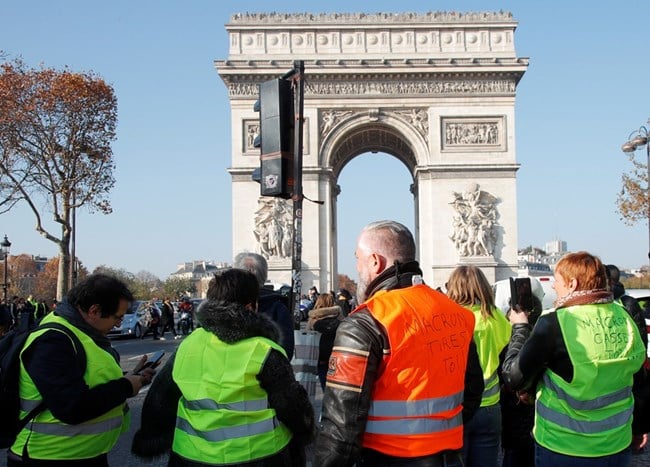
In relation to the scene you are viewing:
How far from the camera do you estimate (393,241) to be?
2.52 m

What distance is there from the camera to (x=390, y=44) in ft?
84.7

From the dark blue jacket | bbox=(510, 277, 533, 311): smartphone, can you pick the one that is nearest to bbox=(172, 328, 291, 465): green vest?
the dark blue jacket

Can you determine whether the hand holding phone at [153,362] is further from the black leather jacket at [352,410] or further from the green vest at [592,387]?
the green vest at [592,387]

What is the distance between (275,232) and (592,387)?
21888 millimetres

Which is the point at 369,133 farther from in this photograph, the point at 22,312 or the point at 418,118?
the point at 22,312

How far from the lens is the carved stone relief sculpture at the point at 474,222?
24578 millimetres

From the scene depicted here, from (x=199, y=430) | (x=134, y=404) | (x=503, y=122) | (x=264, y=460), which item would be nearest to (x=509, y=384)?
(x=264, y=460)

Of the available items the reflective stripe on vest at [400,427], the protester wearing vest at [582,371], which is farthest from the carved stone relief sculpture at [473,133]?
the reflective stripe on vest at [400,427]

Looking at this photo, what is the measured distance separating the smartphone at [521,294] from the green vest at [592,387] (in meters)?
0.52

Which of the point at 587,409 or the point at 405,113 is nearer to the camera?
the point at 587,409

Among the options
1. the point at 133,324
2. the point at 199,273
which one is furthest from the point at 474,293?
the point at 199,273

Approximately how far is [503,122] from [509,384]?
23321 mm

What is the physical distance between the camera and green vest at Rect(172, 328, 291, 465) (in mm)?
2682

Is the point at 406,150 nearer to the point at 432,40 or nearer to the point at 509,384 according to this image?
the point at 432,40
